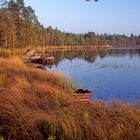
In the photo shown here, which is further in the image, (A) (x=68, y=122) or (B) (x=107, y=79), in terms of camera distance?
(B) (x=107, y=79)

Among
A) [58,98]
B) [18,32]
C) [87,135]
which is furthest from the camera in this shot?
[18,32]

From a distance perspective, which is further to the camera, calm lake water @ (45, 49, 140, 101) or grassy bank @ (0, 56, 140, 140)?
calm lake water @ (45, 49, 140, 101)

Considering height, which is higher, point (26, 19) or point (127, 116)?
point (26, 19)

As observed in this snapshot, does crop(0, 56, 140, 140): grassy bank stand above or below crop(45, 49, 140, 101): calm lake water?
above

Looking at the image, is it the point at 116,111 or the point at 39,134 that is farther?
the point at 116,111

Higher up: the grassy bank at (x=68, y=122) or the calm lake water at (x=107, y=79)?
the grassy bank at (x=68, y=122)

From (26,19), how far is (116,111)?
6744 centimetres

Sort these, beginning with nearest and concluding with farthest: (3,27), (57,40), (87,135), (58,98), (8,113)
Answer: (87,135), (8,113), (58,98), (3,27), (57,40)

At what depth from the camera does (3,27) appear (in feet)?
176

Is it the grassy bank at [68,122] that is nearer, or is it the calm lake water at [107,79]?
the grassy bank at [68,122]

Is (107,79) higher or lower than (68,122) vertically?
lower

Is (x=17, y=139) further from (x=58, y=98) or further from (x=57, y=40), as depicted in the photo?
(x=57, y=40)

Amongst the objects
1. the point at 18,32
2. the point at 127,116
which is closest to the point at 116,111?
the point at 127,116

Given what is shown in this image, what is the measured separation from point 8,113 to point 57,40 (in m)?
136
